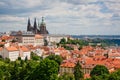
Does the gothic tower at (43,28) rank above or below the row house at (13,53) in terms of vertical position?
above

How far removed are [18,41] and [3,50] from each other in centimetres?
3093

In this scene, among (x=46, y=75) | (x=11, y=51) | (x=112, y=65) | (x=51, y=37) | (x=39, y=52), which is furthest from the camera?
(x=51, y=37)

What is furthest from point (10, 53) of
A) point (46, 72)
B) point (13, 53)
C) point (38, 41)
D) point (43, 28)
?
point (43, 28)

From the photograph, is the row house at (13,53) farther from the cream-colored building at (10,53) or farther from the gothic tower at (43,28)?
the gothic tower at (43,28)

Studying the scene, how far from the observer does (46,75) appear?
35531mm

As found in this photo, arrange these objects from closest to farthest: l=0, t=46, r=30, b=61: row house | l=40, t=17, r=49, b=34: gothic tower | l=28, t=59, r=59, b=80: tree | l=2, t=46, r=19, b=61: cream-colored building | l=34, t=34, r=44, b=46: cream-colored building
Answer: l=28, t=59, r=59, b=80: tree → l=2, t=46, r=19, b=61: cream-colored building → l=0, t=46, r=30, b=61: row house → l=34, t=34, r=44, b=46: cream-colored building → l=40, t=17, r=49, b=34: gothic tower

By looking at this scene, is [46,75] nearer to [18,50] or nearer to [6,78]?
[6,78]

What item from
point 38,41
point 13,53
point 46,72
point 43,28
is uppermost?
point 43,28

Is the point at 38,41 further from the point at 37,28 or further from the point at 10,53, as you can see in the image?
the point at 10,53

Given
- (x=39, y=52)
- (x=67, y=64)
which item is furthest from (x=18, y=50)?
(x=67, y=64)

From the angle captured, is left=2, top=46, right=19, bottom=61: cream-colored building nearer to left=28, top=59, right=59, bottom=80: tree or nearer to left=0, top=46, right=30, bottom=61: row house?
left=0, top=46, right=30, bottom=61: row house

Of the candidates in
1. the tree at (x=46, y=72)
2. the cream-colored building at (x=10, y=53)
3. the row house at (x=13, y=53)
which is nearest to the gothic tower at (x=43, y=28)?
the row house at (x=13, y=53)

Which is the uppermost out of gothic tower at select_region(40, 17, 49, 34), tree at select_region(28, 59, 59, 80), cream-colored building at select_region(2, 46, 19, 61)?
gothic tower at select_region(40, 17, 49, 34)

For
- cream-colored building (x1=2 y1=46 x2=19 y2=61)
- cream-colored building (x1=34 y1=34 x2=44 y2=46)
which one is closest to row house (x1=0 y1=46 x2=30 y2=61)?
cream-colored building (x1=2 y1=46 x2=19 y2=61)
